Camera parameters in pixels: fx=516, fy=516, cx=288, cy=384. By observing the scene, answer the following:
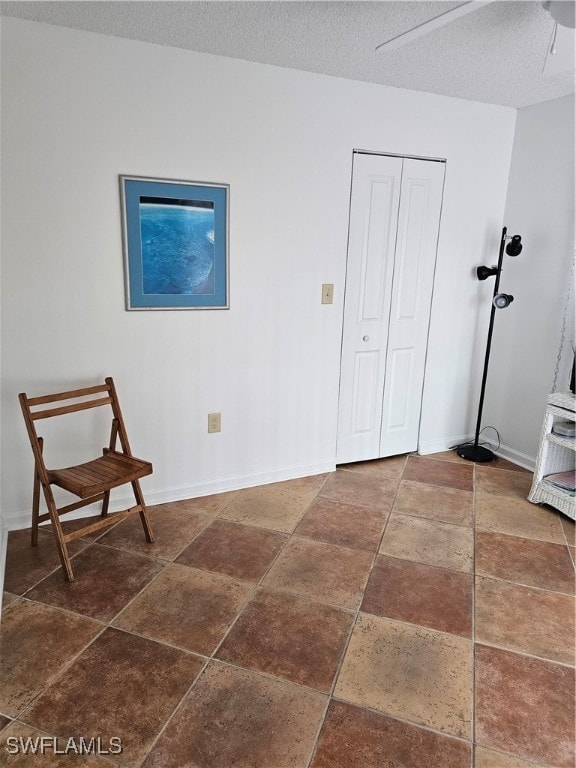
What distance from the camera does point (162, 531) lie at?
2.64m

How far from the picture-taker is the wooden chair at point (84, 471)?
2.22 metres

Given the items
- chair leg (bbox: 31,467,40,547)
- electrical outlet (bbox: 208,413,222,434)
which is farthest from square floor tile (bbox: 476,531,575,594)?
chair leg (bbox: 31,467,40,547)

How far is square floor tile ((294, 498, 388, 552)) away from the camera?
8.53 ft

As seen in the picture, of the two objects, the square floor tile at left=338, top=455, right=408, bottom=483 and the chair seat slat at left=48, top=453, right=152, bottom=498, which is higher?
the chair seat slat at left=48, top=453, right=152, bottom=498

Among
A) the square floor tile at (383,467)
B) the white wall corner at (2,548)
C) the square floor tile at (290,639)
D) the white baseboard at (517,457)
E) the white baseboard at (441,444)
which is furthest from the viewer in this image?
the white baseboard at (441,444)

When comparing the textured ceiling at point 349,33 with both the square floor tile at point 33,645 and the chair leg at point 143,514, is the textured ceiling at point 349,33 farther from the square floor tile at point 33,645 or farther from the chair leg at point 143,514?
the square floor tile at point 33,645

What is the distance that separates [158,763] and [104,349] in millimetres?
1783

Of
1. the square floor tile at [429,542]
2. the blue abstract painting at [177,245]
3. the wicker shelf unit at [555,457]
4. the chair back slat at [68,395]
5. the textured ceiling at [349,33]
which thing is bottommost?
the square floor tile at [429,542]

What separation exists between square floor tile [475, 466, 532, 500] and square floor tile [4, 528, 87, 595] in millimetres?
2357

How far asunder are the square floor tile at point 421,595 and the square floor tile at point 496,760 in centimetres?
48

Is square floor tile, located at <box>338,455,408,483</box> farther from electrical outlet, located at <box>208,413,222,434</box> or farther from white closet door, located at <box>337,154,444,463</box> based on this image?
electrical outlet, located at <box>208,413,222,434</box>

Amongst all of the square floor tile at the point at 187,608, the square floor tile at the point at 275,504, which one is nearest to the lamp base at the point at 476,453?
the square floor tile at the point at 275,504

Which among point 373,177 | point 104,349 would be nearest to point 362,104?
point 373,177

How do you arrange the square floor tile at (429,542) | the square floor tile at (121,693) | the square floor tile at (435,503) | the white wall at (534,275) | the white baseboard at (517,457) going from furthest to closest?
the white baseboard at (517,457)
the white wall at (534,275)
the square floor tile at (435,503)
the square floor tile at (429,542)
the square floor tile at (121,693)
